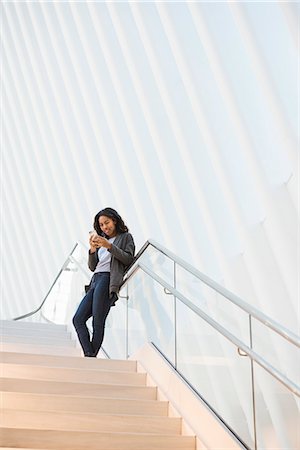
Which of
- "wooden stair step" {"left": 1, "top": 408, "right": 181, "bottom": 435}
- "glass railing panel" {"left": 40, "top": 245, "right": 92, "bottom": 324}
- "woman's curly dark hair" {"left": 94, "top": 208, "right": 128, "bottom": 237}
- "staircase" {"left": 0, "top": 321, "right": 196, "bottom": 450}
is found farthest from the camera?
"glass railing panel" {"left": 40, "top": 245, "right": 92, "bottom": 324}

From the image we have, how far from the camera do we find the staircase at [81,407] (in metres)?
3.30

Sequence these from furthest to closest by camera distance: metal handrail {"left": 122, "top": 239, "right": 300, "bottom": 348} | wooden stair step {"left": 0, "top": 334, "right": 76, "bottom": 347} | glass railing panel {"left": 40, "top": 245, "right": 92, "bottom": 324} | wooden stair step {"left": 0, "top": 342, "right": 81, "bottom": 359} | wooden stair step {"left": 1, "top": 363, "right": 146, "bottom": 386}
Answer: glass railing panel {"left": 40, "top": 245, "right": 92, "bottom": 324} → wooden stair step {"left": 0, "top": 334, "right": 76, "bottom": 347} → wooden stair step {"left": 0, "top": 342, "right": 81, "bottom": 359} → wooden stair step {"left": 1, "top": 363, "right": 146, "bottom": 386} → metal handrail {"left": 122, "top": 239, "right": 300, "bottom": 348}

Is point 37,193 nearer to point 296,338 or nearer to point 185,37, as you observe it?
point 185,37

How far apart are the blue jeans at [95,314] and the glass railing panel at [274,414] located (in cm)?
199

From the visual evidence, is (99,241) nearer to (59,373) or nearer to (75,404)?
(59,373)

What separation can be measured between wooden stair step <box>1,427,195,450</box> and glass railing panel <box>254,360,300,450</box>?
1.60ft

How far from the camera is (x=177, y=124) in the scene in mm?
7859

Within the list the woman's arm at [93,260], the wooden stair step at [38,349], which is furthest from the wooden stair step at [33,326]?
the woman's arm at [93,260]

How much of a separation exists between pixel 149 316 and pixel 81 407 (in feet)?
4.70

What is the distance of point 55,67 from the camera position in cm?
1227

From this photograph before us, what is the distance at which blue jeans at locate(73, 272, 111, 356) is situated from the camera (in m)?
5.19

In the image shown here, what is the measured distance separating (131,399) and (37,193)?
11465mm

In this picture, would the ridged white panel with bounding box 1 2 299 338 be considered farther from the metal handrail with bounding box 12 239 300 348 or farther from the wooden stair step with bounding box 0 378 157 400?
the wooden stair step with bounding box 0 378 157 400

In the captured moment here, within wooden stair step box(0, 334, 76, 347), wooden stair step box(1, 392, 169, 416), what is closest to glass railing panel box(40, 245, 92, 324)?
wooden stair step box(0, 334, 76, 347)
